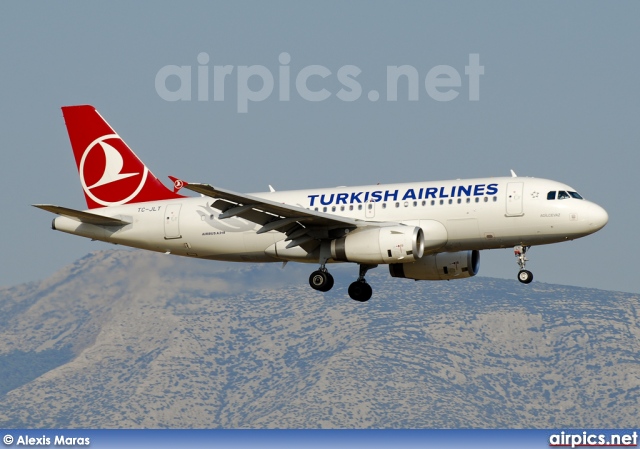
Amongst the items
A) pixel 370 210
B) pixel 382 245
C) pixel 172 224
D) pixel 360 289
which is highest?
pixel 370 210

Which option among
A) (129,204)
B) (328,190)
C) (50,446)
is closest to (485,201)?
(328,190)

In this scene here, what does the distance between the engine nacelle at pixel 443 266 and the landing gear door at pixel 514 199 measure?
6.39 m

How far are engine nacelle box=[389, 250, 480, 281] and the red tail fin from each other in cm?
1230

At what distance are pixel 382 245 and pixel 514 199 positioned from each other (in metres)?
6.32

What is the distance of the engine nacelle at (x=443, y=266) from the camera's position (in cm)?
6719

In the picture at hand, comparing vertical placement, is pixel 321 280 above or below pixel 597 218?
below

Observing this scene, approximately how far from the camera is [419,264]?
67625 mm

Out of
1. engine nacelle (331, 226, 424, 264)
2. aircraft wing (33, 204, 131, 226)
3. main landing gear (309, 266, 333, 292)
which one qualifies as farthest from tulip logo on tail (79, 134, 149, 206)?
engine nacelle (331, 226, 424, 264)

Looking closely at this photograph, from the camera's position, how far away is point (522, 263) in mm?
62438

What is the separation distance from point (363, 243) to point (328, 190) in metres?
4.81

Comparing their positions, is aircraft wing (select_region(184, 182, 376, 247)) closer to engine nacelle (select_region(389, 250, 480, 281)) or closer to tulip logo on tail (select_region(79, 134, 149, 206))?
engine nacelle (select_region(389, 250, 480, 281))

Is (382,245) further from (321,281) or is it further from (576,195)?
(576,195)

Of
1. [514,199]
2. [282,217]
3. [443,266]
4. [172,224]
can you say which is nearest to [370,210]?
[282,217]

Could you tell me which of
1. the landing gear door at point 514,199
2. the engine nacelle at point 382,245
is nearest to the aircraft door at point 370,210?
the engine nacelle at point 382,245
